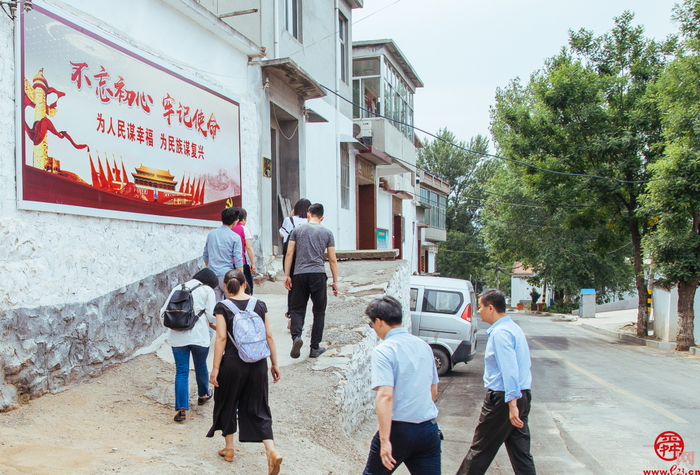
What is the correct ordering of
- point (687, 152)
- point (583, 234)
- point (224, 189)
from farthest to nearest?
point (583, 234)
point (687, 152)
point (224, 189)

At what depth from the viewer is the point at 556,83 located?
17.9 meters

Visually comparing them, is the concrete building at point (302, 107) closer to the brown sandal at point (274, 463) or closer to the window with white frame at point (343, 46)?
the window with white frame at point (343, 46)

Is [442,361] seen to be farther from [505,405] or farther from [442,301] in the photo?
[505,405]

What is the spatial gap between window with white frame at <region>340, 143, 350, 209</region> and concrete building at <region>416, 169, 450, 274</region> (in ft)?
63.8

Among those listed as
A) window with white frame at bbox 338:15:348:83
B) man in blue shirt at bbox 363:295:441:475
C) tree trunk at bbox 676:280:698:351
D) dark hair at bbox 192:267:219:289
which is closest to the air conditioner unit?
window with white frame at bbox 338:15:348:83

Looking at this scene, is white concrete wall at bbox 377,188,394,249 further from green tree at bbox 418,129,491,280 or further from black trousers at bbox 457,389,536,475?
green tree at bbox 418,129,491,280

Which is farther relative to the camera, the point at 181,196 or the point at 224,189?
the point at 224,189

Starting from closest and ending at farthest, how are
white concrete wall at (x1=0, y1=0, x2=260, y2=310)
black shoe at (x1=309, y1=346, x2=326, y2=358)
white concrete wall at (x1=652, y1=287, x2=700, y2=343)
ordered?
white concrete wall at (x1=0, y1=0, x2=260, y2=310) < black shoe at (x1=309, y1=346, x2=326, y2=358) < white concrete wall at (x1=652, y1=287, x2=700, y2=343)

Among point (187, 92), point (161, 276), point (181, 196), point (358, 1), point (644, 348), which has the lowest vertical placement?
point (644, 348)

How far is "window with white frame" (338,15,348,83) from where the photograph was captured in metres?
16.2

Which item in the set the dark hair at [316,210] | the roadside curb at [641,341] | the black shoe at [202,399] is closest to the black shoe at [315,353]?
the black shoe at [202,399]

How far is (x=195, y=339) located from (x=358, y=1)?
14511 mm

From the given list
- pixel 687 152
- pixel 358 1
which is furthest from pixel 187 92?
pixel 687 152

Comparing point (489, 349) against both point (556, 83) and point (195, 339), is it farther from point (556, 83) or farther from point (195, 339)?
point (556, 83)
